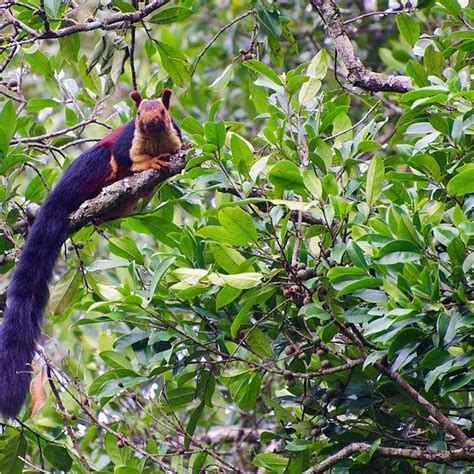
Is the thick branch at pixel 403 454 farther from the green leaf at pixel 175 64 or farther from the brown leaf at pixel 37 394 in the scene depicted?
the green leaf at pixel 175 64

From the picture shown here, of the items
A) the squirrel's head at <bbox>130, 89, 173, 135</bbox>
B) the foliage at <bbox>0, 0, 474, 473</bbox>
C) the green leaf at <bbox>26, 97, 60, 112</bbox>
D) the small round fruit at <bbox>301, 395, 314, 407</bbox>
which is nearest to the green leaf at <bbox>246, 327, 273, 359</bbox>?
the foliage at <bbox>0, 0, 474, 473</bbox>

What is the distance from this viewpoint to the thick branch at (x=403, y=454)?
2.45m

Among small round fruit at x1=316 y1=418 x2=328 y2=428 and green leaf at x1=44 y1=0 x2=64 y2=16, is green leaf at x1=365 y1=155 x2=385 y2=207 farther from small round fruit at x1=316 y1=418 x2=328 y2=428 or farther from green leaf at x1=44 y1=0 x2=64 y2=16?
green leaf at x1=44 y1=0 x2=64 y2=16

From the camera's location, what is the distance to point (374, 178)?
8.60ft

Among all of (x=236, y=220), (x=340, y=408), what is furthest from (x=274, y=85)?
(x=340, y=408)

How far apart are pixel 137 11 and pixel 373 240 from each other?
5.63 ft

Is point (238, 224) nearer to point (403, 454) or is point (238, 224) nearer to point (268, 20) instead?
point (403, 454)

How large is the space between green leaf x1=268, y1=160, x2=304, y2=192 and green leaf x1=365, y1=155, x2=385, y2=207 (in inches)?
8.1

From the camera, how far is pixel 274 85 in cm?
308

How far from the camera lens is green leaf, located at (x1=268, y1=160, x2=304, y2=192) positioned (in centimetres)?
263

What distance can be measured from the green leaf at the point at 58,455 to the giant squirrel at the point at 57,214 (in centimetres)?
19

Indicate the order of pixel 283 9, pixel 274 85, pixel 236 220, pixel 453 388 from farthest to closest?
pixel 283 9
pixel 274 85
pixel 236 220
pixel 453 388

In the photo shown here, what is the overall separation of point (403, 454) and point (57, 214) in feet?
6.20

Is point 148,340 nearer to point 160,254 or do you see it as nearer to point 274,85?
point 160,254
